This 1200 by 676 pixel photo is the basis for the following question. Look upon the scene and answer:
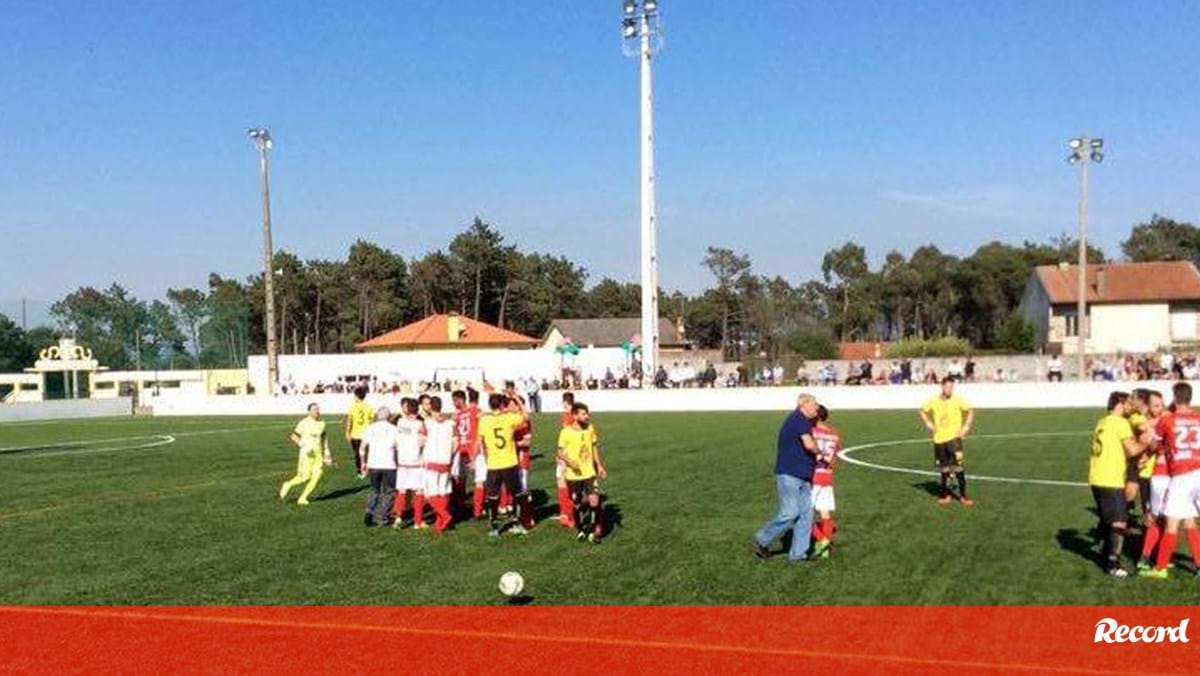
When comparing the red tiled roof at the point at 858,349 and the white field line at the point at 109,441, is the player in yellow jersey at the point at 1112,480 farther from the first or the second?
the red tiled roof at the point at 858,349

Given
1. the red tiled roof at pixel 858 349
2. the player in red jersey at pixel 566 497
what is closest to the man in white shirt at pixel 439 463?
the player in red jersey at pixel 566 497

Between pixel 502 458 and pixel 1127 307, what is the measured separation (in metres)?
72.7

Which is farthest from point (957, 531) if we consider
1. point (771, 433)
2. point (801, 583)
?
point (771, 433)

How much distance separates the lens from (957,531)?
14172mm

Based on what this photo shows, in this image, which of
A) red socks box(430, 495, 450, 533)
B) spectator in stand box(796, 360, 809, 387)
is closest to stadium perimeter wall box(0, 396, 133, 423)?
spectator in stand box(796, 360, 809, 387)

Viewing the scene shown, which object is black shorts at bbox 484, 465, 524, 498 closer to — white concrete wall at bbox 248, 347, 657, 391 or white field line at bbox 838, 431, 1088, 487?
white field line at bbox 838, 431, 1088, 487

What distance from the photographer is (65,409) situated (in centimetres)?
6100

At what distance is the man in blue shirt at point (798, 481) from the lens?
12.3m

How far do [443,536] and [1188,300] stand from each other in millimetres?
75054

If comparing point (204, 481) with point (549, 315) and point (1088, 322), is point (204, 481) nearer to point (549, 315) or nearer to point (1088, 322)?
point (1088, 322)

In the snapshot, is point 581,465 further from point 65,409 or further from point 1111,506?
point 65,409

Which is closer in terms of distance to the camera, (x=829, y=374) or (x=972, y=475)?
(x=972, y=475)

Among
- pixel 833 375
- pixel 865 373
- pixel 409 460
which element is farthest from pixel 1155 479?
pixel 833 375

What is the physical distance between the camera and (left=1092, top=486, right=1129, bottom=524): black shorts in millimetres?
11242
